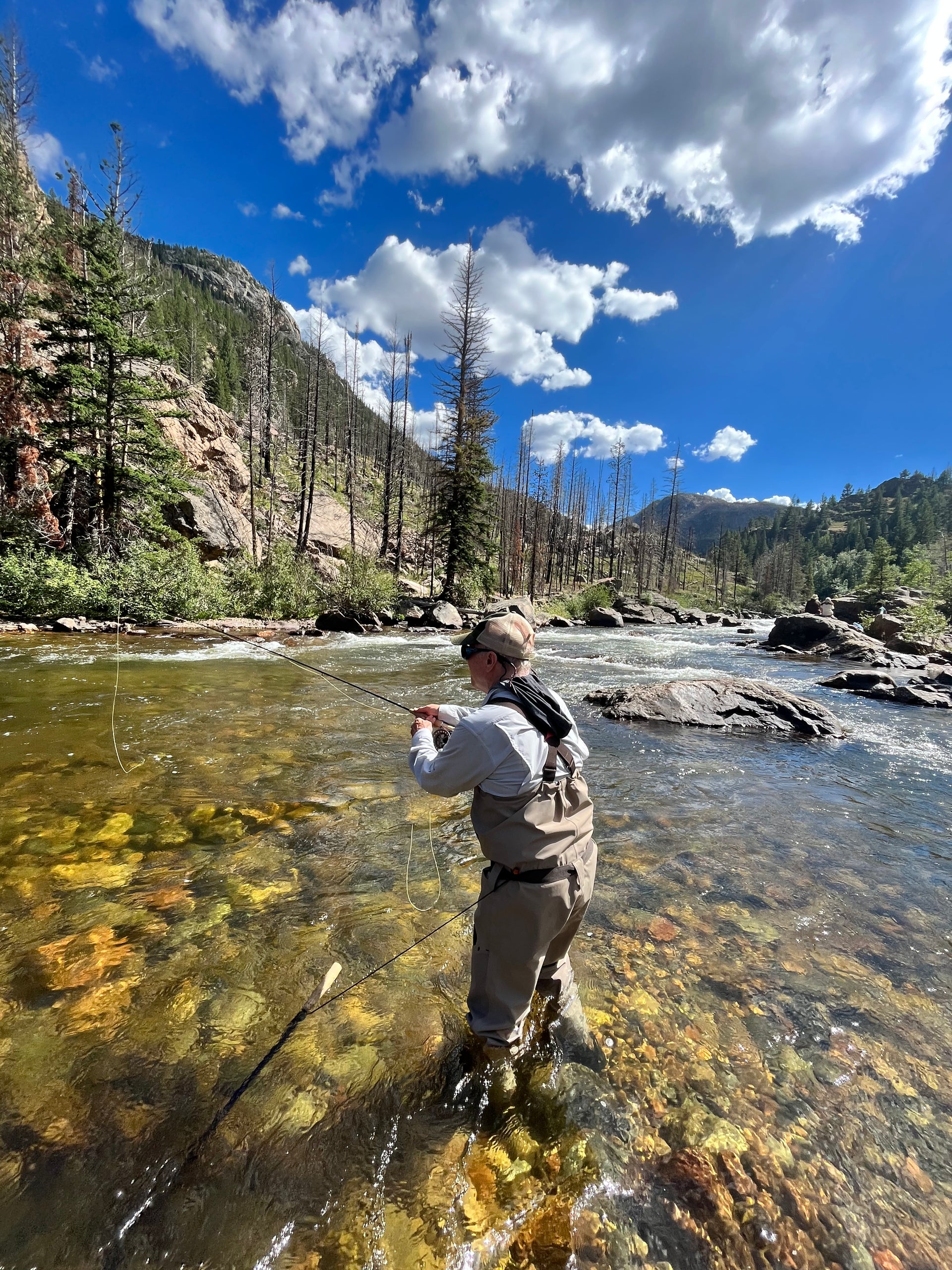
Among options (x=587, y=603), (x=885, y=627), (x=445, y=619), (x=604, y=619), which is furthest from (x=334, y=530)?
(x=885, y=627)

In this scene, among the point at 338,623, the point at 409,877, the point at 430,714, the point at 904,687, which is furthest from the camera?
the point at 338,623

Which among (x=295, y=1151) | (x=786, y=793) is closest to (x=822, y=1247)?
(x=295, y=1151)

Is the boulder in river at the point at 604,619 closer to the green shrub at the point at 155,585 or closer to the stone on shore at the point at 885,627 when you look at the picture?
the stone on shore at the point at 885,627

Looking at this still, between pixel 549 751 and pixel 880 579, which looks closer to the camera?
pixel 549 751

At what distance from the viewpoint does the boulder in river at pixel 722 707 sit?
1050cm

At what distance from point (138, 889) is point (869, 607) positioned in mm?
54956

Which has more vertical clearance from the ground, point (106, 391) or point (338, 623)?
point (106, 391)

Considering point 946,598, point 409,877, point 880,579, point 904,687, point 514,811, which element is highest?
point 880,579

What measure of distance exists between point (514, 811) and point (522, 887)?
368 mm

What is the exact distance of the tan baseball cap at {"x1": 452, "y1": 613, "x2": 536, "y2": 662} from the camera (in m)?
2.60

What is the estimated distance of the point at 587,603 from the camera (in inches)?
1702

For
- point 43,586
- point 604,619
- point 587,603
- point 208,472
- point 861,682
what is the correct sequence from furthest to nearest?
point 587,603, point 604,619, point 208,472, point 43,586, point 861,682

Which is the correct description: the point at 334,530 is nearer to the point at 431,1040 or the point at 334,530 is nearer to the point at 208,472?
the point at 208,472

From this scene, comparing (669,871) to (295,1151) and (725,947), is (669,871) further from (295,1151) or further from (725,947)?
(295,1151)
